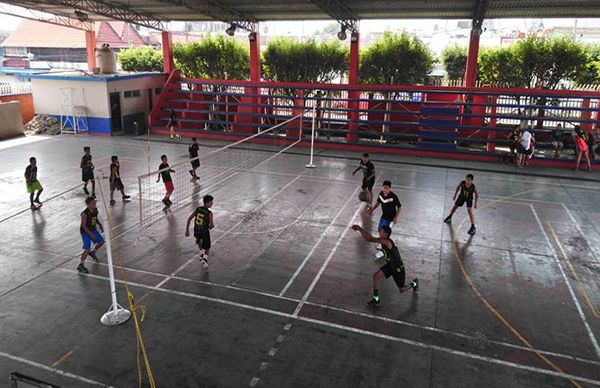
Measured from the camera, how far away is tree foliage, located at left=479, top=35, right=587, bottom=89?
29891mm

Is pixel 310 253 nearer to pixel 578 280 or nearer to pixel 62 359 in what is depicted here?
pixel 62 359

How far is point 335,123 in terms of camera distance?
28484 mm

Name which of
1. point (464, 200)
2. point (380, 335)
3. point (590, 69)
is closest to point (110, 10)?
point (464, 200)

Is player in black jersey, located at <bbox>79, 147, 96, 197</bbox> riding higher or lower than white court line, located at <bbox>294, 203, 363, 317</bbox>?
higher

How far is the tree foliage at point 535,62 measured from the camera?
29.9 meters

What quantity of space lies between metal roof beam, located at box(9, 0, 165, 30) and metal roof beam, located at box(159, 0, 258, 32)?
5.14 metres

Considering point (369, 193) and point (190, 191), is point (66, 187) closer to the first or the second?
point (190, 191)

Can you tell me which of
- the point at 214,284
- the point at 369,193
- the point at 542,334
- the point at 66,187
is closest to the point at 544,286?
the point at 542,334

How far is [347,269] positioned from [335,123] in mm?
18436

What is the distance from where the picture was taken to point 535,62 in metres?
30.9

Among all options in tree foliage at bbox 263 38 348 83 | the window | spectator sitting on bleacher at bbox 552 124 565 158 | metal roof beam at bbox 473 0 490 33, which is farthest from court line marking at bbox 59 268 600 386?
tree foliage at bbox 263 38 348 83

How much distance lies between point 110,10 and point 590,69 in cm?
3133

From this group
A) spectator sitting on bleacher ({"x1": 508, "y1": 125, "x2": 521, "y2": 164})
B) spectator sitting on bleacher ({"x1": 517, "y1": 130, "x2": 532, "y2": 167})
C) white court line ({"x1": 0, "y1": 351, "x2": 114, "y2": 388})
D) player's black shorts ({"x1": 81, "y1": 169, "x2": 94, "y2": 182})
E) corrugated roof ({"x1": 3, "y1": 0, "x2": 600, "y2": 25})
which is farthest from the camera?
corrugated roof ({"x1": 3, "y1": 0, "x2": 600, "y2": 25})

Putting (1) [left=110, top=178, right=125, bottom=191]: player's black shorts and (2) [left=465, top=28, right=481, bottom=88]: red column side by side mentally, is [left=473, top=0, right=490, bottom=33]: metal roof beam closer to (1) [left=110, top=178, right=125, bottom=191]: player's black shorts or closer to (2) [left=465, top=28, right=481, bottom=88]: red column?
(2) [left=465, top=28, right=481, bottom=88]: red column
